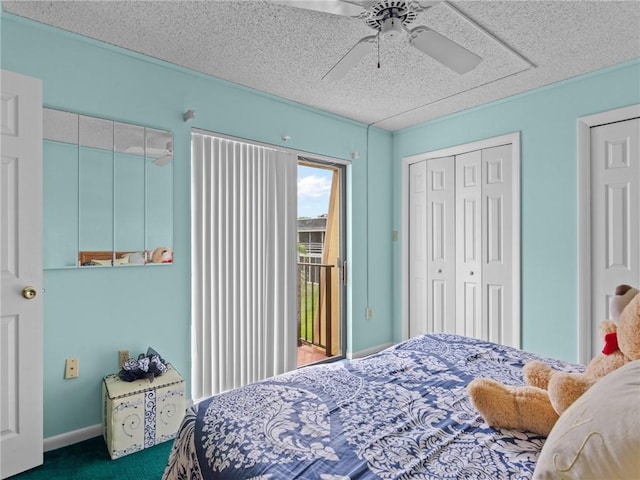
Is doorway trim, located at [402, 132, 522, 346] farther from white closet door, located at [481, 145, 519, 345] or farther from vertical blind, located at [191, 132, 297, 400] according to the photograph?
vertical blind, located at [191, 132, 297, 400]

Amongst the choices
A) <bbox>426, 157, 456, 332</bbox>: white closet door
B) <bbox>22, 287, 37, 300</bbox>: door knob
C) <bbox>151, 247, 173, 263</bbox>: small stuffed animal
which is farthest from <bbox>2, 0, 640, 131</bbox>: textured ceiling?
<bbox>22, 287, 37, 300</bbox>: door knob

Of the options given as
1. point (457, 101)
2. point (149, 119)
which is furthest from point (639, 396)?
point (457, 101)

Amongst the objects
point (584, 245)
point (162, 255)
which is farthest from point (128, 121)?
point (584, 245)

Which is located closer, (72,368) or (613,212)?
(72,368)

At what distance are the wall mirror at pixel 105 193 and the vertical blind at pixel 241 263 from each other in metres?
0.27

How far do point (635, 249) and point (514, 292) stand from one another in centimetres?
88

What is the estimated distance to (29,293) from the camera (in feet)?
6.23

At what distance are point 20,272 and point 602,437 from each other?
246cm

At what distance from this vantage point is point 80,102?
2.20 m

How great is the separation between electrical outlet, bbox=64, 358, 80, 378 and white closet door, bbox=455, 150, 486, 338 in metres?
3.15

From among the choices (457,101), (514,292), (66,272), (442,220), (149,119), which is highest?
(457,101)

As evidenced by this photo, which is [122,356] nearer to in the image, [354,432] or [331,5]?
[354,432]

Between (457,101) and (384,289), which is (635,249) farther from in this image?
(384,289)

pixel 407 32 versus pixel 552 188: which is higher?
pixel 407 32
